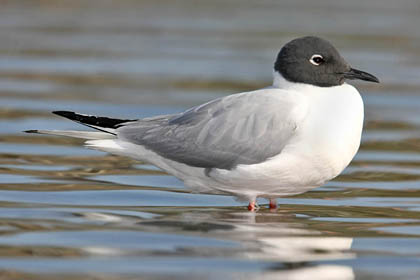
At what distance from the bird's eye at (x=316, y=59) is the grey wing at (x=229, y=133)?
22.0 inches

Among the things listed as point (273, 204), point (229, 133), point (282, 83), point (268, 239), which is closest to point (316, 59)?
point (282, 83)

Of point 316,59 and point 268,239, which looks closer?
point 268,239

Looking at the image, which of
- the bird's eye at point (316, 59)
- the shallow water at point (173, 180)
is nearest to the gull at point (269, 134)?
the bird's eye at point (316, 59)

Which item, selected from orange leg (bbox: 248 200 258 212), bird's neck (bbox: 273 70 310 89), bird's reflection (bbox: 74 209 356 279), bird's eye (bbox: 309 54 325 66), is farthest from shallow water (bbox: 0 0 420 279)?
bird's eye (bbox: 309 54 325 66)

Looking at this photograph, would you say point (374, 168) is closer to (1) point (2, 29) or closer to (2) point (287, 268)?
(2) point (287, 268)

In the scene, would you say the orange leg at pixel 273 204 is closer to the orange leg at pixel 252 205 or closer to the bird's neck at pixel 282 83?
the orange leg at pixel 252 205

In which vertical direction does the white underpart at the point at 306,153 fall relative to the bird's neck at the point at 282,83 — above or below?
below

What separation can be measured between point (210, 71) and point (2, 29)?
6474 millimetres

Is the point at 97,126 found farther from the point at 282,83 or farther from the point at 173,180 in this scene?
the point at 282,83

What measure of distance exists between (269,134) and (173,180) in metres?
1.84

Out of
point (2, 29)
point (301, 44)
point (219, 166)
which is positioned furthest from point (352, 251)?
point (2, 29)

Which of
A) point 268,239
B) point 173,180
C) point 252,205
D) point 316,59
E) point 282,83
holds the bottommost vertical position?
point 268,239

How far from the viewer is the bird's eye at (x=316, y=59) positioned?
8680 millimetres

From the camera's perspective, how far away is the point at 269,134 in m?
8.27
